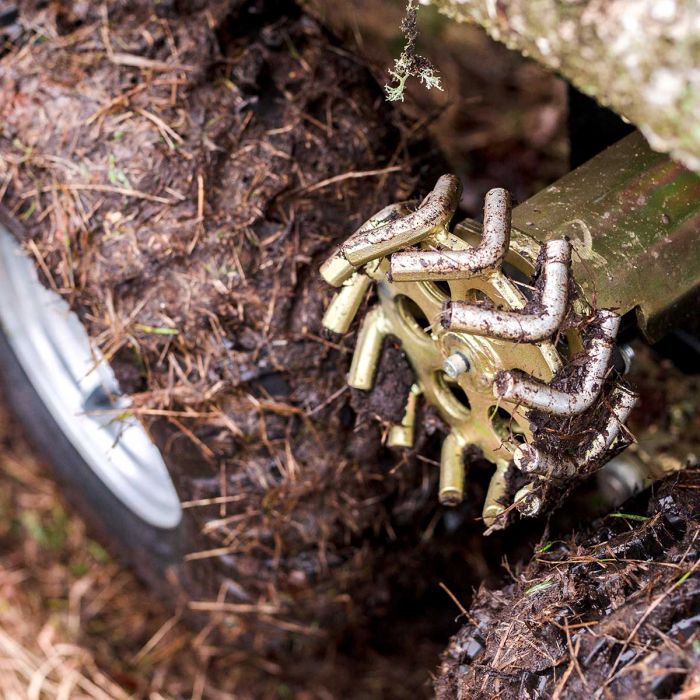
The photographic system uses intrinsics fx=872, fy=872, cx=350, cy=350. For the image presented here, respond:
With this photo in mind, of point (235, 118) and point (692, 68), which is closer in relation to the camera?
point (692, 68)

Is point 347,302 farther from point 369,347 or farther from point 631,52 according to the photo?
point 631,52

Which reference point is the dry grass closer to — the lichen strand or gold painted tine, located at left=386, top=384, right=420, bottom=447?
gold painted tine, located at left=386, top=384, right=420, bottom=447

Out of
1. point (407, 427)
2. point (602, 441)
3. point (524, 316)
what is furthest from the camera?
point (407, 427)

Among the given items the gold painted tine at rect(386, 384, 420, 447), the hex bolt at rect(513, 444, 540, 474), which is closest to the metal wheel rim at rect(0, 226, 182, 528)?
the gold painted tine at rect(386, 384, 420, 447)

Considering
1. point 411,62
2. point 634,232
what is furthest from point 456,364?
point 411,62

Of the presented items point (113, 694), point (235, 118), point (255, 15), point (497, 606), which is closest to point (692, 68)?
point (497, 606)

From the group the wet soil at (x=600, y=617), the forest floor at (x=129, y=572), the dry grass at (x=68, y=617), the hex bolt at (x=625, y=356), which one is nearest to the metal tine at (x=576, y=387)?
the hex bolt at (x=625, y=356)

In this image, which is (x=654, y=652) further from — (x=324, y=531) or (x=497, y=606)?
(x=324, y=531)
